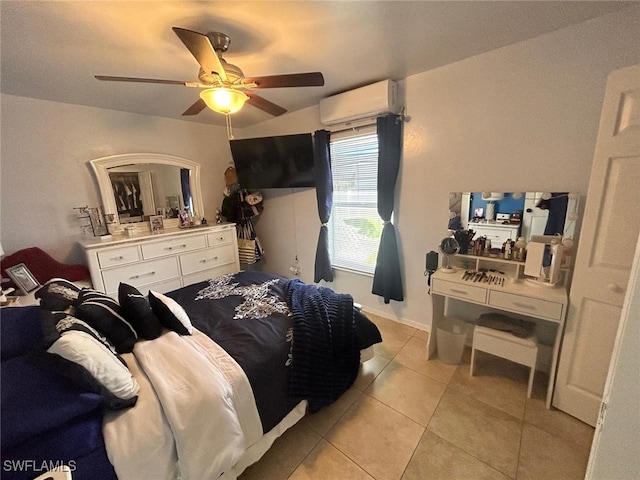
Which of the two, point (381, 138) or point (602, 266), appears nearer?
point (602, 266)

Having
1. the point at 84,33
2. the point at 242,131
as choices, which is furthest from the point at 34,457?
the point at 242,131

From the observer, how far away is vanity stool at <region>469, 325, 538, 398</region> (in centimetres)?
163

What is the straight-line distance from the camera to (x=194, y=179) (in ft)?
10.8

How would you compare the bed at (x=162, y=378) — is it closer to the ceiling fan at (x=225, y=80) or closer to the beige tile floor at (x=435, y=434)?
the beige tile floor at (x=435, y=434)

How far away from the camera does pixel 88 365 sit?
94cm

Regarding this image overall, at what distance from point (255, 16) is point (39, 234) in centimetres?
272

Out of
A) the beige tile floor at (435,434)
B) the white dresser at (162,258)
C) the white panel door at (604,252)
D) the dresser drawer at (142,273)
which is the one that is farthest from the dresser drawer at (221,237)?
the white panel door at (604,252)

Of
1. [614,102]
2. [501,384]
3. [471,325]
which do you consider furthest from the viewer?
[471,325]

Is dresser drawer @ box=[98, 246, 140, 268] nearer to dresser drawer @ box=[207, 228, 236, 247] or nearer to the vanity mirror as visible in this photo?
dresser drawer @ box=[207, 228, 236, 247]

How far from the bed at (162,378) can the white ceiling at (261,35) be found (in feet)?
4.64

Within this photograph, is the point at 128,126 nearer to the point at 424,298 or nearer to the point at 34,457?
the point at 34,457

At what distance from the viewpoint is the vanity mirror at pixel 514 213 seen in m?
1.67

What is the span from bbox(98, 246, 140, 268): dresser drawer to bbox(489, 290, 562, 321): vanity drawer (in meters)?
3.15

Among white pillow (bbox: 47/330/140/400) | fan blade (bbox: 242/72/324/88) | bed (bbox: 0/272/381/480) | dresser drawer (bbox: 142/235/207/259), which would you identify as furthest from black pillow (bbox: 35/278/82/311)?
fan blade (bbox: 242/72/324/88)
